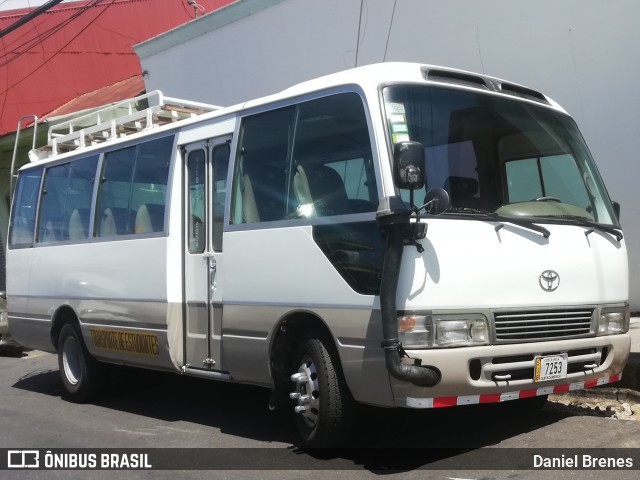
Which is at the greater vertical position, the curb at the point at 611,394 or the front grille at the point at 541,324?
the front grille at the point at 541,324

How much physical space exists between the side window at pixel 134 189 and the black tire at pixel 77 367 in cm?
132

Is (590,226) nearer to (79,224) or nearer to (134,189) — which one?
(134,189)

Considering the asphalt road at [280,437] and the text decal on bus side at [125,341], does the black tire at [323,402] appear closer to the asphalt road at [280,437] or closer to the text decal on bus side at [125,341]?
the asphalt road at [280,437]

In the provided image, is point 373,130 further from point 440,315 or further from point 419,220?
point 440,315

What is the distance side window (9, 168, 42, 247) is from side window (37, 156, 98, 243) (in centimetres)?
23

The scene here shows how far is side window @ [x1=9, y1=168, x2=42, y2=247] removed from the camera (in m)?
9.91

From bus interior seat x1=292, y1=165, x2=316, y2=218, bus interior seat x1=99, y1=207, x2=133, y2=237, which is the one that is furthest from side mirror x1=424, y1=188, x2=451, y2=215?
bus interior seat x1=99, y1=207, x2=133, y2=237

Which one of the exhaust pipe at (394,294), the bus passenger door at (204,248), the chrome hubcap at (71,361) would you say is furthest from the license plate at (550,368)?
the chrome hubcap at (71,361)

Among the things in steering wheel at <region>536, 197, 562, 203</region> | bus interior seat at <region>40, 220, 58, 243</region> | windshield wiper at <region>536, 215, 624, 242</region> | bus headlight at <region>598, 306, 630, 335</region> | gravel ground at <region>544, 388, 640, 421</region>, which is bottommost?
gravel ground at <region>544, 388, 640, 421</region>

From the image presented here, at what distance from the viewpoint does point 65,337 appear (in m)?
9.16

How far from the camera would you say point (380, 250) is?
5.29 meters

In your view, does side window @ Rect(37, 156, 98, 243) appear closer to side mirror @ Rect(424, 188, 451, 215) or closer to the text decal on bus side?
the text decal on bus side

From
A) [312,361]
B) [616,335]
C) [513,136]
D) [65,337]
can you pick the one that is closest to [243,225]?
[312,361]

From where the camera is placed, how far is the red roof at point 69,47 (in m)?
21.7
